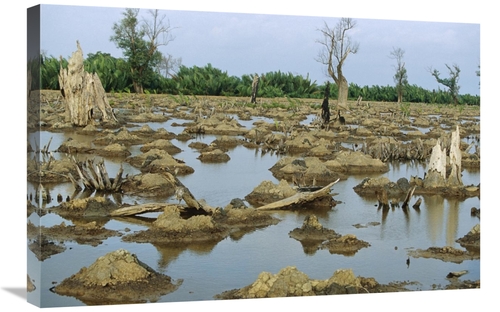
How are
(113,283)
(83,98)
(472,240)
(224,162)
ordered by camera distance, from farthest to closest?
1. (224,162)
2. (83,98)
3. (472,240)
4. (113,283)

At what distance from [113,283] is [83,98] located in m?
3.58

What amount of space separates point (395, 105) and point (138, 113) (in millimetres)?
3654

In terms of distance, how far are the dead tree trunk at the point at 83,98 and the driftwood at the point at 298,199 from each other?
8.03 feet

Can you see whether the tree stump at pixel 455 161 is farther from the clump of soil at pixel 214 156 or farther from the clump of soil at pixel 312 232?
the clump of soil at pixel 214 156

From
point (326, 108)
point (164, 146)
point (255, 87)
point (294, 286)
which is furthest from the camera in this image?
point (164, 146)

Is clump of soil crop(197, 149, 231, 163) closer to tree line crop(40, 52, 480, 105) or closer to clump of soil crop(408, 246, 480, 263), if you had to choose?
tree line crop(40, 52, 480, 105)

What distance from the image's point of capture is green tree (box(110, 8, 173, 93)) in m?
12.2

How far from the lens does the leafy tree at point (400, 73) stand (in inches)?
534

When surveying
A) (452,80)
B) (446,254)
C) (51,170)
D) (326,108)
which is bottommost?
(446,254)

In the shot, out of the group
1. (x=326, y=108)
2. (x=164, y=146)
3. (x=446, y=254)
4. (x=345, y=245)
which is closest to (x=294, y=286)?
(x=345, y=245)

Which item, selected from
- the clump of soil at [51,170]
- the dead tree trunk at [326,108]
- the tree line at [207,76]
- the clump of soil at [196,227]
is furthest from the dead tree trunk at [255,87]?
the clump of soil at [51,170]

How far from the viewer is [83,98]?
13.9m

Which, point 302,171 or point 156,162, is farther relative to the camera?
point 302,171

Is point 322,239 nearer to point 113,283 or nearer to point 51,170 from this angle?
point 113,283
